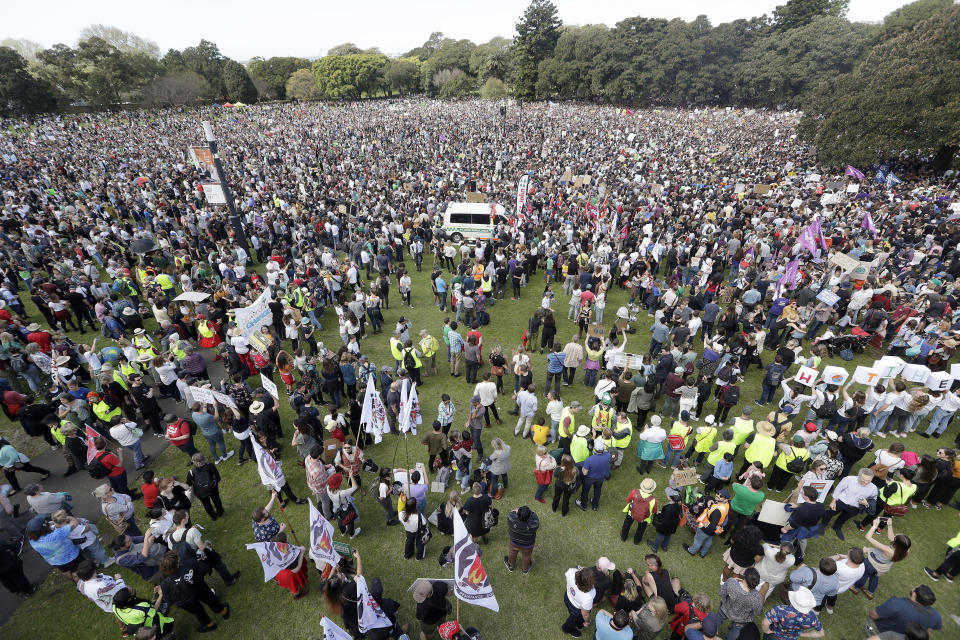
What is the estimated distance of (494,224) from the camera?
18641mm

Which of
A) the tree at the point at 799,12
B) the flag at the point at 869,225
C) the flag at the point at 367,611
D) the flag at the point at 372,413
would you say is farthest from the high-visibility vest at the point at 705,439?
the tree at the point at 799,12

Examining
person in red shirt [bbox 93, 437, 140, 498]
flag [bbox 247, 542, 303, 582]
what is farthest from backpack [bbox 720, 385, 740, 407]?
person in red shirt [bbox 93, 437, 140, 498]

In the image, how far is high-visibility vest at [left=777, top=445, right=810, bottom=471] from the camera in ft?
22.8

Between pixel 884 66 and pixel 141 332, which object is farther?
pixel 884 66

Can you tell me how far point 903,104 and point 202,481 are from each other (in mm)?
37350

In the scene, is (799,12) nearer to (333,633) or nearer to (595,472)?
(595,472)

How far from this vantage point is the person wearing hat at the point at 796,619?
4.77 metres

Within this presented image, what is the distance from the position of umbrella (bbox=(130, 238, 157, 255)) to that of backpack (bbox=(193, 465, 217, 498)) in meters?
11.6

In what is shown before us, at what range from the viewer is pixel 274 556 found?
216 inches

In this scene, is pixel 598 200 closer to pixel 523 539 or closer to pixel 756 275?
pixel 756 275

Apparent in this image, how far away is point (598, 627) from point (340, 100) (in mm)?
93214

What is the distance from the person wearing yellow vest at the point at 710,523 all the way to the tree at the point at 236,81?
92896 mm

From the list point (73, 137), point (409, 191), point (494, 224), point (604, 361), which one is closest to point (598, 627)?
point (604, 361)

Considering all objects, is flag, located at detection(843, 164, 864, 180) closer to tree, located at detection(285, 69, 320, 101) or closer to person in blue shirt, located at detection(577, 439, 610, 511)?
person in blue shirt, located at detection(577, 439, 610, 511)
